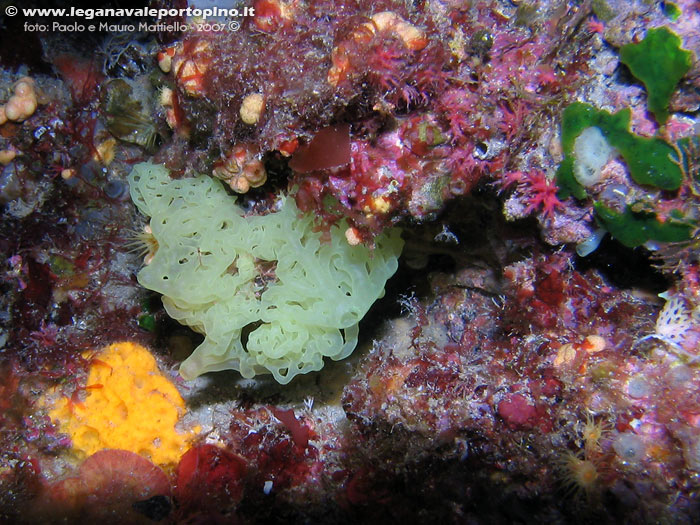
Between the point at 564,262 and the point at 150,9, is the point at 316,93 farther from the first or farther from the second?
the point at 150,9

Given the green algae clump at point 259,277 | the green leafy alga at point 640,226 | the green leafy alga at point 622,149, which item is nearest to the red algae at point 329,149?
the green algae clump at point 259,277

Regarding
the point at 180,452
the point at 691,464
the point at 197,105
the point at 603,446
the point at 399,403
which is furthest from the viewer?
the point at 180,452

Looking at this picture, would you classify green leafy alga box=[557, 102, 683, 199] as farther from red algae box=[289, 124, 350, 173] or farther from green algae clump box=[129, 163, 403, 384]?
red algae box=[289, 124, 350, 173]

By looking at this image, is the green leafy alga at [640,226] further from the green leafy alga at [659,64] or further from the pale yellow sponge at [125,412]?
the pale yellow sponge at [125,412]

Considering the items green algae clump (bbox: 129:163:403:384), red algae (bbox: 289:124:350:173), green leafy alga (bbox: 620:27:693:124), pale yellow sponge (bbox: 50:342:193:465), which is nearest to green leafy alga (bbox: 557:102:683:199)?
green leafy alga (bbox: 620:27:693:124)

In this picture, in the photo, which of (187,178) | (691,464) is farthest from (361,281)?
(691,464)
